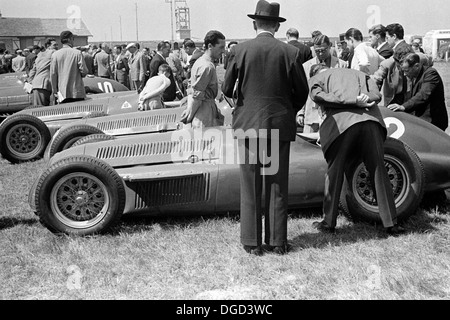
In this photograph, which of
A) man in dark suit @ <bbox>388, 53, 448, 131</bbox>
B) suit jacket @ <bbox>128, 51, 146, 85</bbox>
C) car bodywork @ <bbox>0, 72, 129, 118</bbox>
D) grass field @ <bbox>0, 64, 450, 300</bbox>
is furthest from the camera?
suit jacket @ <bbox>128, 51, 146, 85</bbox>

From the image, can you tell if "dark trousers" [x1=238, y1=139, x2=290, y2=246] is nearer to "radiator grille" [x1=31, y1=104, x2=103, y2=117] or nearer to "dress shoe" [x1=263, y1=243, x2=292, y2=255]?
"dress shoe" [x1=263, y1=243, x2=292, y2=255]

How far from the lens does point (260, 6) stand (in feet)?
15.7

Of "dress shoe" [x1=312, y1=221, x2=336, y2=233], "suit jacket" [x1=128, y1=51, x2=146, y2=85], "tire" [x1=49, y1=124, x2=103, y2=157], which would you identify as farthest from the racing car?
"suit jacket" [x1=128, y1=51, x2=146, y2=85]

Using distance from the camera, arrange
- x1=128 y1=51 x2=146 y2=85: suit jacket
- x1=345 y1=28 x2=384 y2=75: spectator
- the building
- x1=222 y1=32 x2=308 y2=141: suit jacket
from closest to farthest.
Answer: x1=222 y1=32 x2=308 y2=141: suit jacket, x1=345 y1=28 x2=384 y2=75: spectator, x1=128 y1=51 x2=146 y2=85: suit jacket, the building

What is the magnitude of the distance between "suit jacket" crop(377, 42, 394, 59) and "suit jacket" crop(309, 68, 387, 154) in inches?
137

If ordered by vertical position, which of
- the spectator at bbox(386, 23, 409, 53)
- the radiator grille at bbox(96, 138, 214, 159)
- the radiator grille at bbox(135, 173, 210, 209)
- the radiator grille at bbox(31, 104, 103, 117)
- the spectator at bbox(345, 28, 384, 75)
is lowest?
the radiator grille at bbox(135, 173, 210, 209)

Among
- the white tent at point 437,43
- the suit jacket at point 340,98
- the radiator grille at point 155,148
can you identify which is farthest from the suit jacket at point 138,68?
the white tent at point 437,43

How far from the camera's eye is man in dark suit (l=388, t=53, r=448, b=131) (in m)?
6.80

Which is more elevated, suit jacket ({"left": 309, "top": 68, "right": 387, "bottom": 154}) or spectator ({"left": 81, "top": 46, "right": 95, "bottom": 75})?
suit jacket ({"left": 309, "top": 68, "right": 387, "bottom": 154})

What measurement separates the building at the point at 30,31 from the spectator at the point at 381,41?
52.4 metres

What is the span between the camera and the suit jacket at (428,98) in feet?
22.5

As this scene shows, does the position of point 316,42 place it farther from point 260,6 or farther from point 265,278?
point 265,278

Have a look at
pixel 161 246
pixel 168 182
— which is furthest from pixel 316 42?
pixel 161 246
